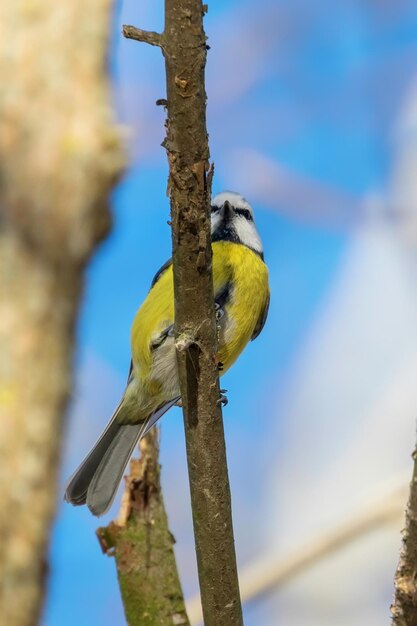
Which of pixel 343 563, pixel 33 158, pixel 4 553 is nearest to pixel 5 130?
pixel 33 158

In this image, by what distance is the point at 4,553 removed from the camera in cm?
336

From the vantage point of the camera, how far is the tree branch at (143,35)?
67.1 inches

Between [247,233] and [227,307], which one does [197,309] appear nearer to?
[227,307]

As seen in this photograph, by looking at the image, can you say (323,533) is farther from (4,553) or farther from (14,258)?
(14,258)

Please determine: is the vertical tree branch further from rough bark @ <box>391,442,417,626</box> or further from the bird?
the bird

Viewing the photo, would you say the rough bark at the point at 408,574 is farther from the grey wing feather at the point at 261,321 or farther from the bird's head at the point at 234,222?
the bird's head at the point at 234,222

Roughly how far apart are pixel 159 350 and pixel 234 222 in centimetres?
67

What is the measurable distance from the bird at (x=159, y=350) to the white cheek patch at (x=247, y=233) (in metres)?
0.02

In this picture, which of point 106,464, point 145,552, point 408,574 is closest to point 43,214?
point 106,464

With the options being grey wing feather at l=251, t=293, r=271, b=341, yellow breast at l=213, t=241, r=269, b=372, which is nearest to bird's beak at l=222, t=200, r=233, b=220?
yellow breast at l=213, t=241, r=269, b=372

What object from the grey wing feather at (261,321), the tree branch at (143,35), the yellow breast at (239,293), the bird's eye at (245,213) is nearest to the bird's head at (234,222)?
the bird's eye at (245,213)

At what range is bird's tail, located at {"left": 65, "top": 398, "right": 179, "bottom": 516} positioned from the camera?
9.09ft

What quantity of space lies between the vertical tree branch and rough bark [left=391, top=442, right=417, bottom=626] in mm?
368

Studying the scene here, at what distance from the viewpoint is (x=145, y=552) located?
8.12ft
